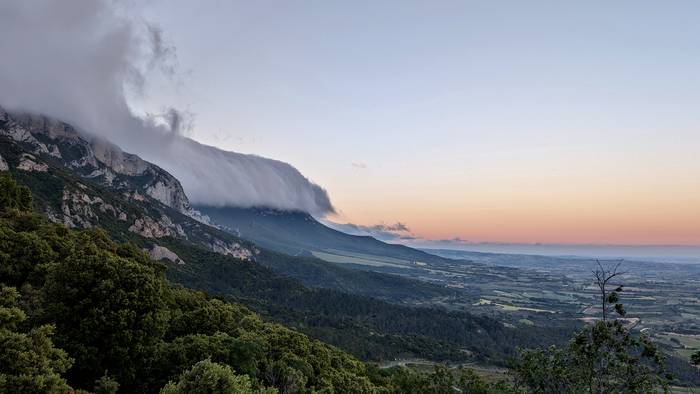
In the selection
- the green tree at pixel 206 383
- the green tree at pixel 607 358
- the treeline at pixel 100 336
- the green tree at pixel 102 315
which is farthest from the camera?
the green tree at pixel 607 358

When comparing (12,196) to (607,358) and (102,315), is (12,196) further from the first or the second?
(607,358)

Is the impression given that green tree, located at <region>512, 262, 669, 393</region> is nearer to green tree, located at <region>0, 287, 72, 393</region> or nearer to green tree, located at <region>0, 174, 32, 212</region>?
green tree, located at <region>0, 287, 72, 393</region>

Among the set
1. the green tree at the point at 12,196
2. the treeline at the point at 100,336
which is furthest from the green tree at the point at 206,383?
the green tree at the point at 12,196

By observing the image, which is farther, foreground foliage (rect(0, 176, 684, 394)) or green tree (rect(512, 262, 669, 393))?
green tree (rect(512, 262, 669, 393))

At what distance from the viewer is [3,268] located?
5416 centimetres

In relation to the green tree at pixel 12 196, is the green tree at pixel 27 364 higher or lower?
lower

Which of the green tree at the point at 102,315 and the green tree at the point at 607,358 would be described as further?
the green tree at the point at 607,358

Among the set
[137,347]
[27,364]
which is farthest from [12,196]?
[27,364]

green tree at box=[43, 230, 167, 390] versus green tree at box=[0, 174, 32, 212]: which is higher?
green tree at box=[0, 174, 32, 212]

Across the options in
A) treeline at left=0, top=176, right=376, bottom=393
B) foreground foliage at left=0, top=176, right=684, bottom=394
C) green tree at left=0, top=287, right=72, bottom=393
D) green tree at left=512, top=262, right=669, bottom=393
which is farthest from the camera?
green tree at left=512, top=262, right=669, bottom=393

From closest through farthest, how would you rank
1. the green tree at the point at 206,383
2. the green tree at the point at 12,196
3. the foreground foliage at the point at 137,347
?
the green tree at the point at 206,383 → the foreground foliage at the point at 137,347 → the green tree at the point at 12,196

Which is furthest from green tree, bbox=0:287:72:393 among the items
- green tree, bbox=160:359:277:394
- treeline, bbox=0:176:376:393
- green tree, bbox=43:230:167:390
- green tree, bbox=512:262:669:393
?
green tree, bbox=512:262:669:393

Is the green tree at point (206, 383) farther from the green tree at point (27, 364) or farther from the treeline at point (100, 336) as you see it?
the green tree at point (27, 364)

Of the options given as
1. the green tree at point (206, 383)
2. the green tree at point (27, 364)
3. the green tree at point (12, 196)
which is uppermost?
the green tree at point (12, 196)
